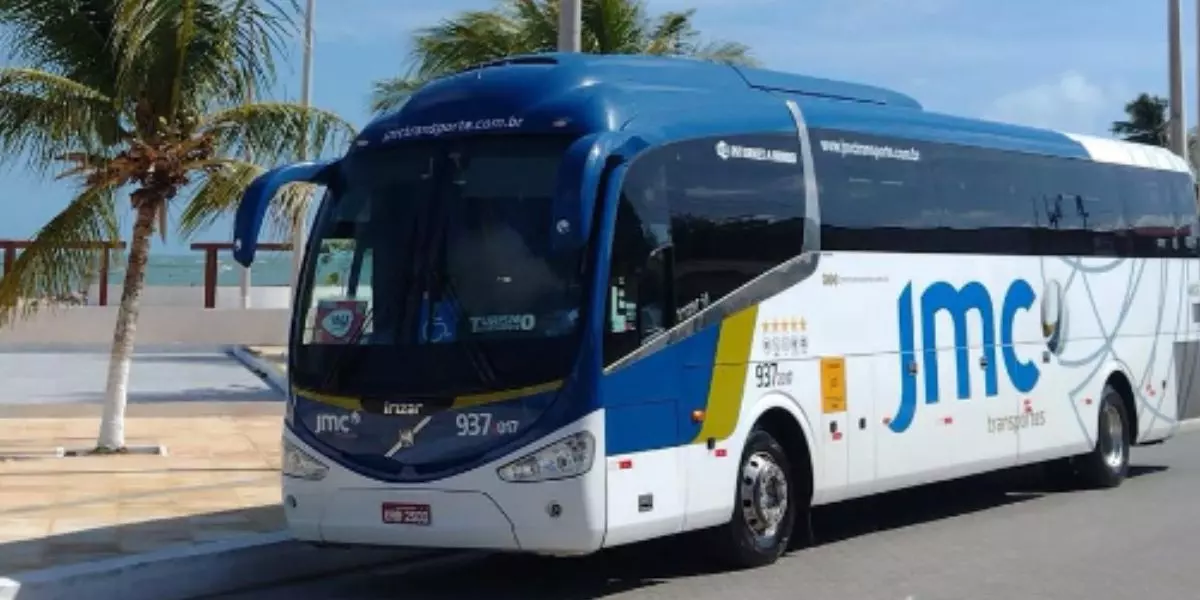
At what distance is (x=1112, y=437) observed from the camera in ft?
54.7

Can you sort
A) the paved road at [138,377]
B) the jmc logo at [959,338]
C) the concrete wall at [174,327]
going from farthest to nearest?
the concrete wall at [174,327]
the paved road at [138,377]
the jmc logo at [959,338]

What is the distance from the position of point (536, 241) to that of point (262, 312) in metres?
31.8

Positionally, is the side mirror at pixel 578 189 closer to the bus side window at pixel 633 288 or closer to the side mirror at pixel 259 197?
the bus side window at pixel 633 288

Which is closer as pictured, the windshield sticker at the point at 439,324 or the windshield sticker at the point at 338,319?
the windshield sticker at the point at 439,324

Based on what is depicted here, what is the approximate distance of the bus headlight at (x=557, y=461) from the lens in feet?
32.3

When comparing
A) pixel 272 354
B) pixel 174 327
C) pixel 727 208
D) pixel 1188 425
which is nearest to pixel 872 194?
pixel 727 208

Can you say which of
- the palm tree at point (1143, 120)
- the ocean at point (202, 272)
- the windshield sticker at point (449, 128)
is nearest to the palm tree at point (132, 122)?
the windshield sticker at point (449, 128)

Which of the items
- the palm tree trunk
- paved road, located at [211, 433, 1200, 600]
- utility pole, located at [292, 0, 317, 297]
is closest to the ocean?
utility pole, located at [292, 0, 317, 297]

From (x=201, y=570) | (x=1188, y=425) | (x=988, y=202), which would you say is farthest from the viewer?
(x=1188, y=425)

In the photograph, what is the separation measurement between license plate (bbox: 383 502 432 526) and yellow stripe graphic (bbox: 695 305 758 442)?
6.05 ft

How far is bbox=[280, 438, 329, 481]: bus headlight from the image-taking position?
10.5 metres

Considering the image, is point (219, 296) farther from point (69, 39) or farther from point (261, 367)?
point (69, 39)

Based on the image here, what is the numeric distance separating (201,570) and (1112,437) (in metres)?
9.44

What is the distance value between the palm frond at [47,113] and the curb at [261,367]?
8.67 m
